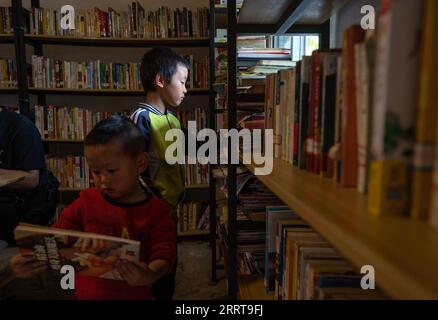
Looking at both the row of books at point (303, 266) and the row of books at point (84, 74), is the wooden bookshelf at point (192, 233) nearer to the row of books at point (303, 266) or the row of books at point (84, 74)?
the row of books at point (84, 74)

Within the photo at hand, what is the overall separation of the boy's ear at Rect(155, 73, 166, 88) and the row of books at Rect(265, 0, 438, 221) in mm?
1101

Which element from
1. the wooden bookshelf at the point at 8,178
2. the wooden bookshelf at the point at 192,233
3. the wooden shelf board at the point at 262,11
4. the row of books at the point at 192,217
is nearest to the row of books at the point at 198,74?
Result: the row of books at the point at 192,217

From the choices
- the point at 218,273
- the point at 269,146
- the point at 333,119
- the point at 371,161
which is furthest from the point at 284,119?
the point at 218,273

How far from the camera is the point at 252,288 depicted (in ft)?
3.68

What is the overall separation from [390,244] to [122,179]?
0.82 metres

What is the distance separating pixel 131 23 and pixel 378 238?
2.76 metres

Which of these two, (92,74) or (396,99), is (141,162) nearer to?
(396,99)

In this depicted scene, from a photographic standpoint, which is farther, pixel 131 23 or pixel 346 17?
pixel 131 23

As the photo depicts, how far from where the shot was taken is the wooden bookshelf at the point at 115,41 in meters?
2.62

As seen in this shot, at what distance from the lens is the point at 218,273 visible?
2.32 meters

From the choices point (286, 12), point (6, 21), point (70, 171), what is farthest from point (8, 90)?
point (286, 12)

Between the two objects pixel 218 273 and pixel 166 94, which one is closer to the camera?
pixel 166 94

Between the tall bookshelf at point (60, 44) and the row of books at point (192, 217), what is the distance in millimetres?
51
